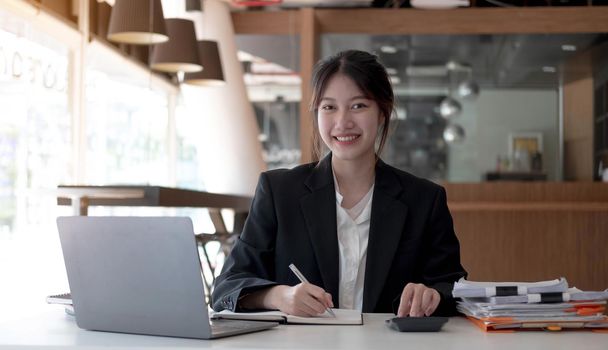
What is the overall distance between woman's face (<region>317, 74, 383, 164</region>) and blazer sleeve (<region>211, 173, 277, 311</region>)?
8.4 inches

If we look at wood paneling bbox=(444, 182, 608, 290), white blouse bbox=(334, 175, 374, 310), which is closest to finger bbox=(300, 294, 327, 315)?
white blouse bbox=(334, 175, 374, 310)

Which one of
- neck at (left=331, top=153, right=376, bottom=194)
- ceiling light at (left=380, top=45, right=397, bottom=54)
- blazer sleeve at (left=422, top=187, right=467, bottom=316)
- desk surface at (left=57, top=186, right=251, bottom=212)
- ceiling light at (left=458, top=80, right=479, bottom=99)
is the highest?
ceiling light at (left=380, top=45, right=397, bottom=54)

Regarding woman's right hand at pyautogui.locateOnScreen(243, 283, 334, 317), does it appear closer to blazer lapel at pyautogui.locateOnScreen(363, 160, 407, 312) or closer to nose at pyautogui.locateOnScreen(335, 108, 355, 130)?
blazer lapel at pyautogui.locateOnScreen(363, 160, 407, 312)

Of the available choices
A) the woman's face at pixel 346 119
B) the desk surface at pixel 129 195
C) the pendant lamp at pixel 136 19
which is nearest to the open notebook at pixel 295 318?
the woman's face at pixel 346 119

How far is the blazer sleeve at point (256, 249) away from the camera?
221cm

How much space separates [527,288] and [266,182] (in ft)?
2.64

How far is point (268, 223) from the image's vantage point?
2330 millimetres

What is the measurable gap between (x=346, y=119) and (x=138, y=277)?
844mm

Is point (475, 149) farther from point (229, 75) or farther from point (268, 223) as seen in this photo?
point (268, 223)

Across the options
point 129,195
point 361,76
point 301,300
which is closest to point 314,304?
point 301,300

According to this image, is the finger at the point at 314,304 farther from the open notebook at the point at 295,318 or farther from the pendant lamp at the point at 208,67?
the pendant lamp at the point at 208,67

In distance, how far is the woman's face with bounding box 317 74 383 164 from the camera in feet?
7.50

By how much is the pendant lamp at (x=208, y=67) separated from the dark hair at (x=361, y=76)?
503 cm

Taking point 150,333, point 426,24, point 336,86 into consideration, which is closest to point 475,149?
point 426,24
